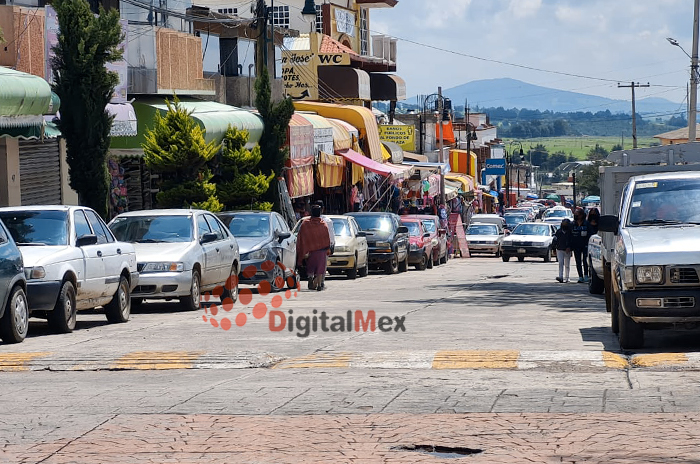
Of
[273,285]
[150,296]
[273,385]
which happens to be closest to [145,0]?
[273,285]

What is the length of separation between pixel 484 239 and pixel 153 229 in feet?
104

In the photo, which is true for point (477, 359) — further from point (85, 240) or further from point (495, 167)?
point (495, 167)

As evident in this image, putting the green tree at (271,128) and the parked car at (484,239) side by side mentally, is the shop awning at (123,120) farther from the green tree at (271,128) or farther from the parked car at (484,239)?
the parked car at (484,239)

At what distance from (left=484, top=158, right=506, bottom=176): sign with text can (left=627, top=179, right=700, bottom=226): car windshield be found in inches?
4011

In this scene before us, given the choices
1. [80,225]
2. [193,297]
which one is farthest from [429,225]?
[80,225]

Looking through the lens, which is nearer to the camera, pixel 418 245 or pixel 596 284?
pixel 596 284

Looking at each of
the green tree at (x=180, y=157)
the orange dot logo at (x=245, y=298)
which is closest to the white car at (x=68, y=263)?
the orange dot logo at (x=245, y=298)

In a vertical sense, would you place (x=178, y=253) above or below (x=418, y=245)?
above

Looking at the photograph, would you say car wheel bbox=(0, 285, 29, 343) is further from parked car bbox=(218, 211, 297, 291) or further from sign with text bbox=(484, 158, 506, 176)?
sign with text bbox=(484, 158, 506, 176)

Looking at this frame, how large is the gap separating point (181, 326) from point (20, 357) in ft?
13.5

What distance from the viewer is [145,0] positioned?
33312 millimetres

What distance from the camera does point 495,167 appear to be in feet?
381

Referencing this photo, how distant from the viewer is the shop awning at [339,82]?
58188 millimetres

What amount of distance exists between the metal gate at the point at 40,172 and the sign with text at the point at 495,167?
89.1 metres
